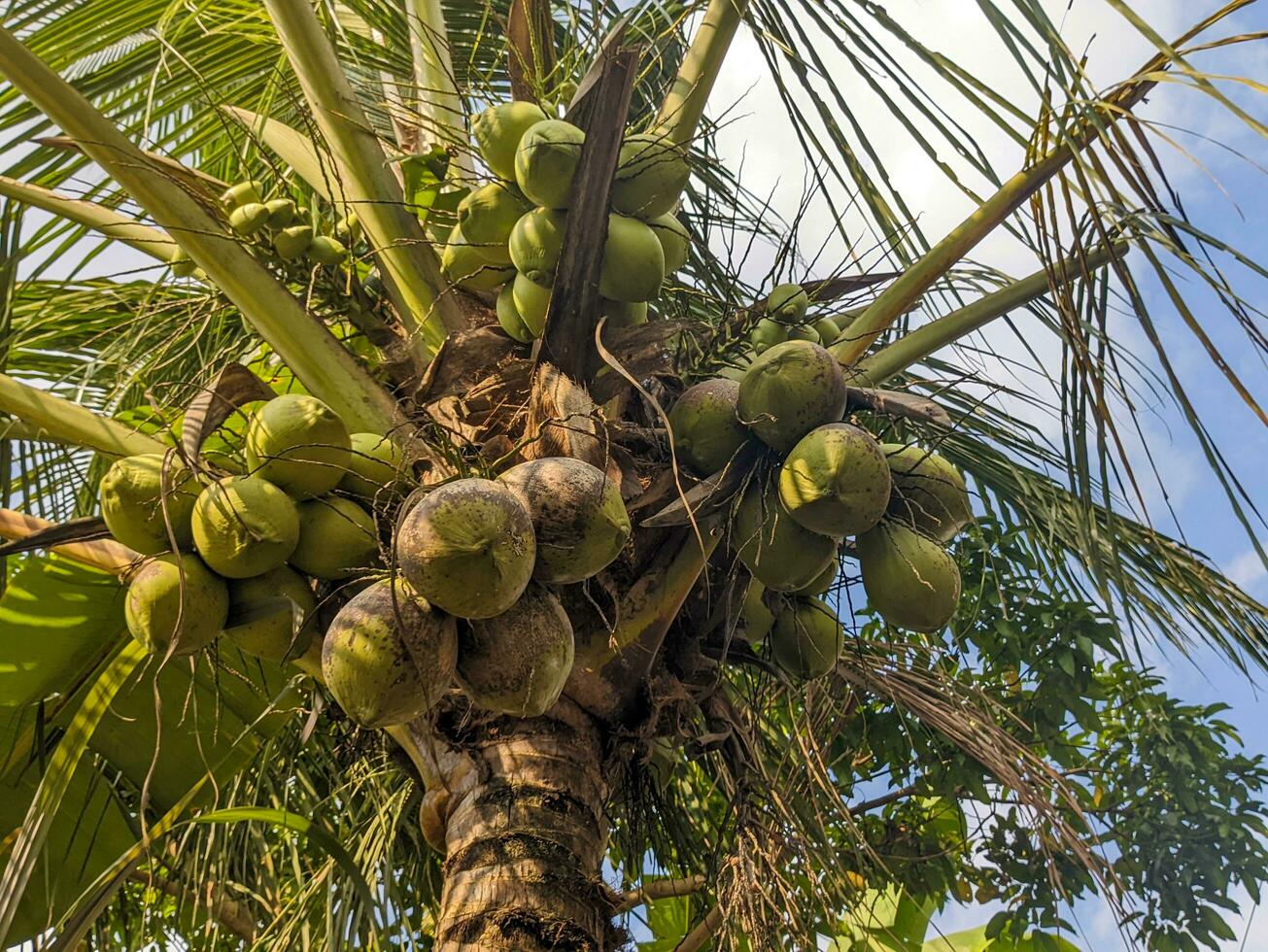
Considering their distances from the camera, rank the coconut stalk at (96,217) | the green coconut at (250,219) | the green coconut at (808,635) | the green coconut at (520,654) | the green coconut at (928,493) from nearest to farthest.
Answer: the green coconut at (520,654) → the green coconut at (928,493) → the green coconut at (808,635) → the green coconut at (250,219) → the coconut stalk at (96,217)

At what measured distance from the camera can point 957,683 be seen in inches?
94.2

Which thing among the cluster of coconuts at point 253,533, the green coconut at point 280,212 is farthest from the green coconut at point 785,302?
the green coconut at point 280,212

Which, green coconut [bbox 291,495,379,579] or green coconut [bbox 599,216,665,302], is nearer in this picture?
green coconut [bbox 291,495,379,579]

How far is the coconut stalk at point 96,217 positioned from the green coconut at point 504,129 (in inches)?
28.8

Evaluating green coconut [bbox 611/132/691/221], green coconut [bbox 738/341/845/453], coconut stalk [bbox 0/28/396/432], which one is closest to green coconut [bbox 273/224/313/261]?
coconut stalk [bbox 0/28/396/432]

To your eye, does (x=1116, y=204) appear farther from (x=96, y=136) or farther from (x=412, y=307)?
(x=96, y=136)

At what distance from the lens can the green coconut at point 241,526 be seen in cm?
146

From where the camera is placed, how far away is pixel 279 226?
6.52 ft

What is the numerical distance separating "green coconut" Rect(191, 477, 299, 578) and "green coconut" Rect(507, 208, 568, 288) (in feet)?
1.58

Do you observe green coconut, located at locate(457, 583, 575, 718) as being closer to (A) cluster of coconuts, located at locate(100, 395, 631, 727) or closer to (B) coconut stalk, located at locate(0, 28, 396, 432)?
(A) cluster of coconuts, located at locate(100, 395, 631, 727)

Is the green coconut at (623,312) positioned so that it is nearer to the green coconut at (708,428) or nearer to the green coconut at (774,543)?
the green coconut at (708,428)

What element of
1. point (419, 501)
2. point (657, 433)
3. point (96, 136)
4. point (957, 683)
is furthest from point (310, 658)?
point (957, 683)

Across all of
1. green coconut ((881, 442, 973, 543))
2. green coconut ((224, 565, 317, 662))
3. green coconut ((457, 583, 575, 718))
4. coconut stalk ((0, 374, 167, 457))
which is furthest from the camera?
coconut stalk ((0, 374, 167, 457))

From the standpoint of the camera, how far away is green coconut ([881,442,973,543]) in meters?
1.64
